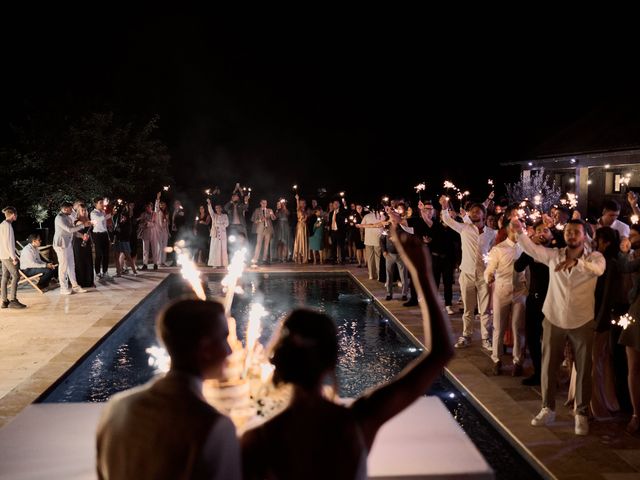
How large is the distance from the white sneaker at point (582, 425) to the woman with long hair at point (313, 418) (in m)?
4.28

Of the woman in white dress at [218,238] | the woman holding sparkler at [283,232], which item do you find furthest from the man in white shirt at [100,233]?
the woman holding sparkler at [283,232]

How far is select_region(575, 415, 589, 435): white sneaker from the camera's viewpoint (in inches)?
224

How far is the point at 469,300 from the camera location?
9.04m

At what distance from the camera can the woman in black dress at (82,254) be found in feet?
46.5

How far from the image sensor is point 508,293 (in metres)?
7.66

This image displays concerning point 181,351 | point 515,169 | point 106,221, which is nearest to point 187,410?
point 181,351

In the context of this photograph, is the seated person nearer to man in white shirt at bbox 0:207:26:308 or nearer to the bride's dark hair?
man in white shirt at bbox 0:207:26:308

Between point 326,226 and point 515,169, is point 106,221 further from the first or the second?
point 515,169

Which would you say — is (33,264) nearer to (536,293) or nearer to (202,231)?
(202,231)

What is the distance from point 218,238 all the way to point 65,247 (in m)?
5.30

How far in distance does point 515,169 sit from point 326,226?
52.6 feet

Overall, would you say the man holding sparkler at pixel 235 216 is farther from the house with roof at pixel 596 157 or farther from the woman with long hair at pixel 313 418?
the woman with long hair at pixel 313 418

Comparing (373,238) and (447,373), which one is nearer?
(447,373)

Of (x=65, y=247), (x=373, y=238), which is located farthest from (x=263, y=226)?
(x=65, y=247)
